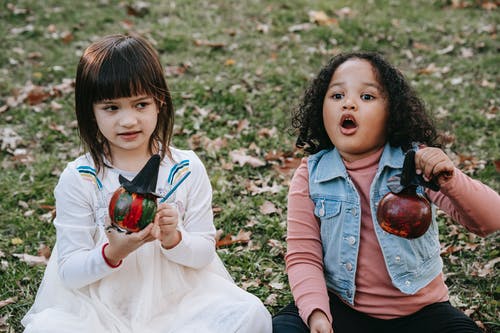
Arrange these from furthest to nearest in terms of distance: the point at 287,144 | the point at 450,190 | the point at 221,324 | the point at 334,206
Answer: the point at 287,144 < the point at 334,206 < the point at 221,324 < the point at 450,190

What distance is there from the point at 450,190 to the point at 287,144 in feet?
10.2

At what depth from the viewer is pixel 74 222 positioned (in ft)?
9.06

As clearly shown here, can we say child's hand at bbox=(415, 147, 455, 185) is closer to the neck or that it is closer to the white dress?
the white dress

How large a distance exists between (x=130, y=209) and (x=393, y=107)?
1.35 meters

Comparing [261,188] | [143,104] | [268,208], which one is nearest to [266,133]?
[261,188]

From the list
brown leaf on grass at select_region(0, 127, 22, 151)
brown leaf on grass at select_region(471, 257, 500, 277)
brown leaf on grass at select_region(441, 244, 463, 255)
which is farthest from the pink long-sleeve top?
brown leaf on grass at select_region(0, 127, 22, 151)

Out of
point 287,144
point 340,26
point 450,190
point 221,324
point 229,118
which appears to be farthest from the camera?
point 340,26

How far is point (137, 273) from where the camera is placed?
278cm

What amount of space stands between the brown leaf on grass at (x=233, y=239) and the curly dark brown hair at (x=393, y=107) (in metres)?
1.25

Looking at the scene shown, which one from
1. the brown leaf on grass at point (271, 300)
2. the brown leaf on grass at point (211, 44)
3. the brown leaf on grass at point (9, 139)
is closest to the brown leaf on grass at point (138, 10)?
the brown leaf on grass at point (211, 44)

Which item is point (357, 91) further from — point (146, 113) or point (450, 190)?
point (146, 113)

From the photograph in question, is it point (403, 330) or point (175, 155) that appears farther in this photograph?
point (175, 155)

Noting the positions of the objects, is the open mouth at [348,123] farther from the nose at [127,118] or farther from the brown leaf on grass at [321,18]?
the brown leaf on grass at [321,18]

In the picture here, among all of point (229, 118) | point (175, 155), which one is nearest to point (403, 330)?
point (175, 155)
